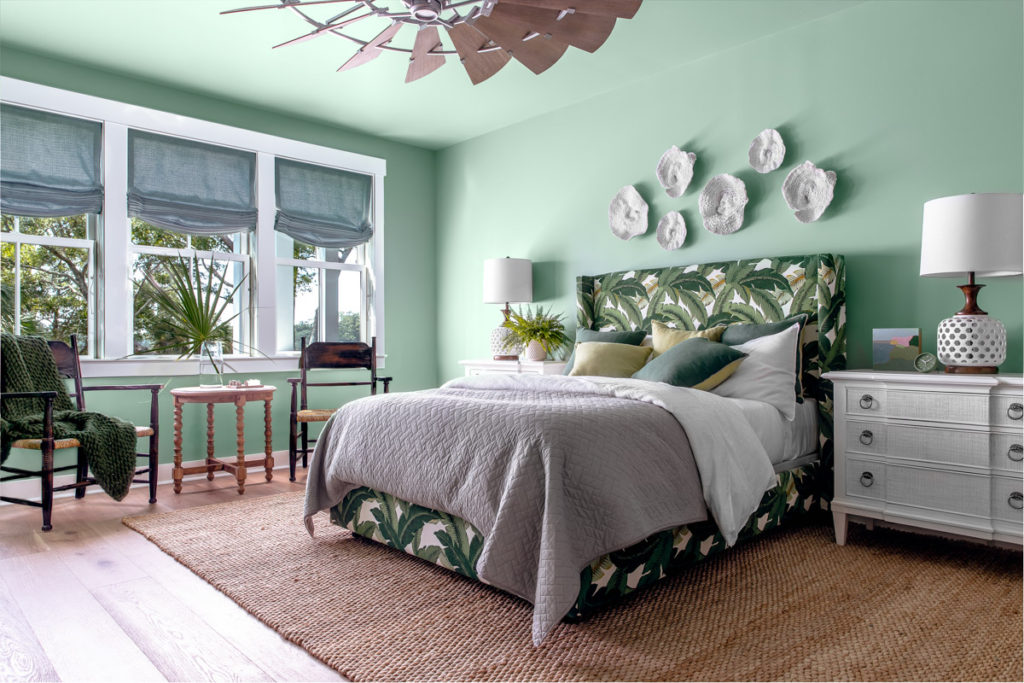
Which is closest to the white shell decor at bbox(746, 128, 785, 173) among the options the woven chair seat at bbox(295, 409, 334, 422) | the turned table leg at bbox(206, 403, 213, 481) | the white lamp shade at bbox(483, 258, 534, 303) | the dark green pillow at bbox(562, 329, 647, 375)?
the dark green pillow at bbox(562, 329, 647, 375)

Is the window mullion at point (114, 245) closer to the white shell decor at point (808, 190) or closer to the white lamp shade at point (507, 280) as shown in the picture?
the white lamp shade at point (507, 280)

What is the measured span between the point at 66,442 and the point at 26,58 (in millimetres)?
2280

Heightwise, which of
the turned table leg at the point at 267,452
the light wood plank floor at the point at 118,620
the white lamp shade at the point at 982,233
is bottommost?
the light wood plank floor at the point at 118,620

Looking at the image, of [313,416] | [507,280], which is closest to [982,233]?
[507,280]

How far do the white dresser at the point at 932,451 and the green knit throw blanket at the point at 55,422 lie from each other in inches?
131

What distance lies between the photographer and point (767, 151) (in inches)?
140

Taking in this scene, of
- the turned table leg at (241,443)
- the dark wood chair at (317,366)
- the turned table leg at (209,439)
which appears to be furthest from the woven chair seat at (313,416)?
the turned table leg at (209,439)

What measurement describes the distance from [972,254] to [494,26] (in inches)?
78.0

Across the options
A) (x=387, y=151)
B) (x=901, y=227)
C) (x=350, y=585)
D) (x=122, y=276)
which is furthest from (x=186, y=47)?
(x=901, y=227)

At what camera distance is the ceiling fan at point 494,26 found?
6.60 ft

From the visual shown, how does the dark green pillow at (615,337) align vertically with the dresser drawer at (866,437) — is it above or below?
above

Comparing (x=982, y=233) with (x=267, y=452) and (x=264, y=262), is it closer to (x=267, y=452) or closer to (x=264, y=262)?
(x=267, y=452)

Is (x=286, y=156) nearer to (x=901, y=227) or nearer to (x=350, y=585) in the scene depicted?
(x=350, y=585)

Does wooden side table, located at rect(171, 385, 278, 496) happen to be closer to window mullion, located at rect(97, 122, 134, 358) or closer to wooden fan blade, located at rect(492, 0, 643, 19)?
window mullion, located at rect(97, 122, 134, 358)
